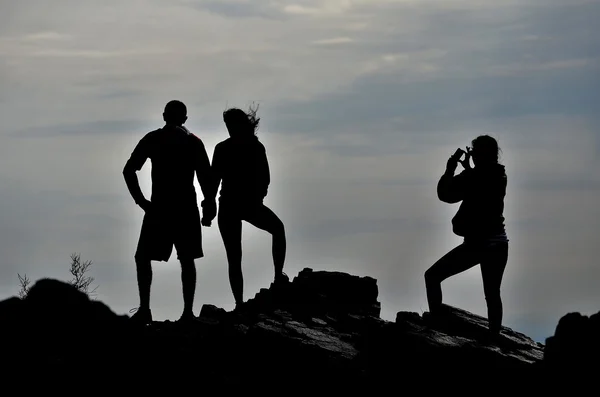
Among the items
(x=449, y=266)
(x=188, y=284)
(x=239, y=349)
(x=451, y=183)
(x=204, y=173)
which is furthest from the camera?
(x=204, y=173)

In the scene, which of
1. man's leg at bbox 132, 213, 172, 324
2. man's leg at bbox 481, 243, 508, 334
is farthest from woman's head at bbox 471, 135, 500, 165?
man's leg at bbox 132, 213, 172, 324

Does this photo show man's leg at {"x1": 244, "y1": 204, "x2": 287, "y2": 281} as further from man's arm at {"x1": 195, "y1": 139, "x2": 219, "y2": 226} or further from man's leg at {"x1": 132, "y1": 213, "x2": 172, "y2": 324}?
man's leg at {"x1": 132, "y1": 213, "x2": 172, "y2": 324}

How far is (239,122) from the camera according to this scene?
948 inches

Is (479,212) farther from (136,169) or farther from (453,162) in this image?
(136,169)

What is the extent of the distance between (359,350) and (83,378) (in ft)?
14.0

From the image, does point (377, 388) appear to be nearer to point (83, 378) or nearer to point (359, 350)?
point (359, 350)

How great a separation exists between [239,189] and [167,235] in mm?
1603

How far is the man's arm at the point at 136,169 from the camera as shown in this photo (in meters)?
23.0

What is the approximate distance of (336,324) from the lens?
23.6m

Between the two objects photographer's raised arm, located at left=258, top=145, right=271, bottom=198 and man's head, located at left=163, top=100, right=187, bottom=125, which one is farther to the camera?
photographer's raised arm, located at left=258, top=145, right=271, bottom=198

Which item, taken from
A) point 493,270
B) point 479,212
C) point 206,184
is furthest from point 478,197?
point 206,184

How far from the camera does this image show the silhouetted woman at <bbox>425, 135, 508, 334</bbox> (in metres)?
22.1

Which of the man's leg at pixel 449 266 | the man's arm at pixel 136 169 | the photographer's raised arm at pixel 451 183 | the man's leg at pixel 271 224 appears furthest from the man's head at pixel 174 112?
the man's leg at pixel 449 266

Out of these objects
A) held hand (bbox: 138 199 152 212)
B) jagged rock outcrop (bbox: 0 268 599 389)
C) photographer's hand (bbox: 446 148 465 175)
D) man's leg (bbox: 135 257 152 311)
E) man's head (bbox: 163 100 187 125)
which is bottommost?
jagged rock outcrop (bbox: 0 268 599 389)
